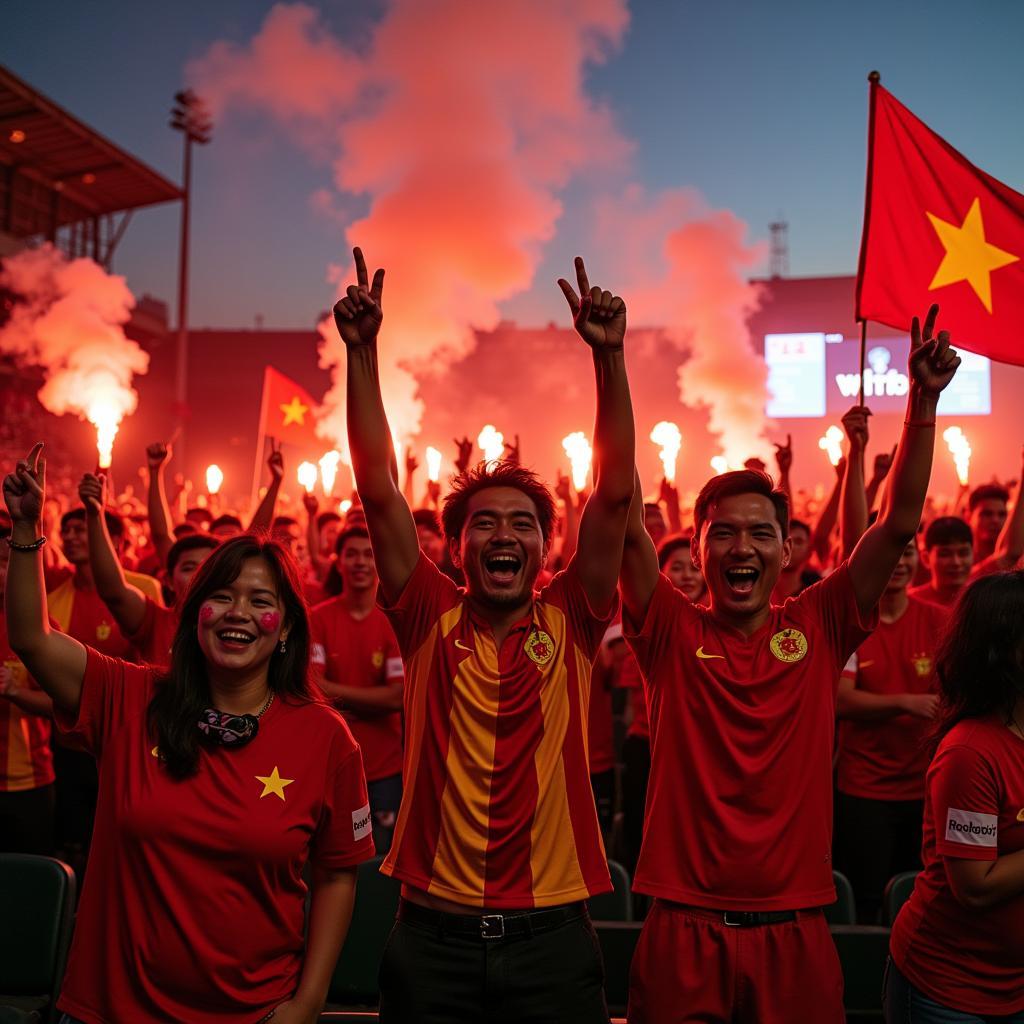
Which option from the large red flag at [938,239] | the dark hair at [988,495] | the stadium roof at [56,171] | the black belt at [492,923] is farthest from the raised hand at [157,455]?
the stadium roof at [56,171]

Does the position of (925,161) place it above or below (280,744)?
above

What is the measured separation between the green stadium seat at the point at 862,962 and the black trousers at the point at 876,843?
0.98 m

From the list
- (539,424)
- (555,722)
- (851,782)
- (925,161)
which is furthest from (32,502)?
(539,424)

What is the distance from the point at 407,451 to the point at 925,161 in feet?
12.3

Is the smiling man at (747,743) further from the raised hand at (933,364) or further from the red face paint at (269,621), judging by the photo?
the red face paint at (269,621)

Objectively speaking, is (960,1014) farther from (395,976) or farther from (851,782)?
(851,782)

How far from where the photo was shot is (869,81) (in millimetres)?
5586

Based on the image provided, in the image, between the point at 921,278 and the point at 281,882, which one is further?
the point at 921,278

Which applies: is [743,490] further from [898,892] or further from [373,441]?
[898,892]

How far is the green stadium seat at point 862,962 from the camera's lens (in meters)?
3.35

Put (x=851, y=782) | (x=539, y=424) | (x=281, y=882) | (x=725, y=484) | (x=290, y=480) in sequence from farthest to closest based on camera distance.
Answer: (x=539, y=424) → (x=290, y=480) → (x=851, y=782) → (x=725, y=484) → (x=281, y=882)

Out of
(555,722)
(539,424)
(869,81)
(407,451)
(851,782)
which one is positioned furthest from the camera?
(539,424)

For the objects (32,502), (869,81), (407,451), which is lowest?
(32,502)

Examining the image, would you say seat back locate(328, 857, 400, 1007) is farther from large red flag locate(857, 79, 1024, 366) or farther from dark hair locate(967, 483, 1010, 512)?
dark hair locate(967, 483, 1010, 512)
